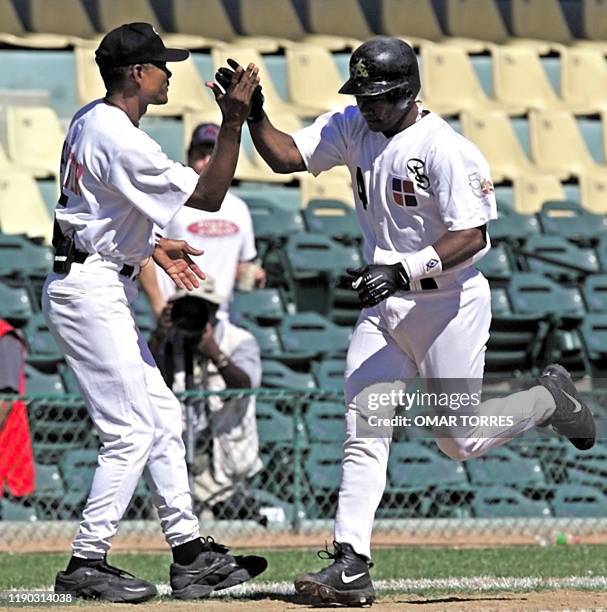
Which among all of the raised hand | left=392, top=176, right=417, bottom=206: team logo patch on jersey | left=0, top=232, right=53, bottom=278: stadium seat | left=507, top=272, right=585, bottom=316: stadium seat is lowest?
left=507, top=272, right=585, bottom=316: stadium seat

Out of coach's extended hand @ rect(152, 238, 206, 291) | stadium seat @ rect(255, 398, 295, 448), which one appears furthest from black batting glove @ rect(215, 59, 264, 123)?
stadium seat @ rect(255, 398, 295, 448)

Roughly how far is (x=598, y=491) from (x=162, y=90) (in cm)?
504

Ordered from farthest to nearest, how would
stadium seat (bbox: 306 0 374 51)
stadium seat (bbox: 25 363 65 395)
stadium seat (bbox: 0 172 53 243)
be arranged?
stadium seat (bbox: 306 0 374 51) < stadium seat (bbox: 0 172 53 243) < stadium seat (bbox: 25 363 65 395)

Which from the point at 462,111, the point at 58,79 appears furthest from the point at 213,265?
the point at 462,111

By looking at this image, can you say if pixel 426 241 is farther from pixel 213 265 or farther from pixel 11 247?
pixel 11 247

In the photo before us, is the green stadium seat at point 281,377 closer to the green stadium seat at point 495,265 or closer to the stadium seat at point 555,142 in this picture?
the green stadium seat at point 495,265

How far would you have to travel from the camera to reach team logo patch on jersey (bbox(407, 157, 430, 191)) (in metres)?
5.77

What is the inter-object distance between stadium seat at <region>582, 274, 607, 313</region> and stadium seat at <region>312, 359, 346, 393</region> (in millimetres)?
2635

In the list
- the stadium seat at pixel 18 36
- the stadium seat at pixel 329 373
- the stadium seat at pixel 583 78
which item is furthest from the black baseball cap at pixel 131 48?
the stadium seat at pixel 583 78

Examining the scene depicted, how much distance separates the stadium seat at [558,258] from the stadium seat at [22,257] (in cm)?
398

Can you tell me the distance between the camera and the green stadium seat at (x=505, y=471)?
994 cm

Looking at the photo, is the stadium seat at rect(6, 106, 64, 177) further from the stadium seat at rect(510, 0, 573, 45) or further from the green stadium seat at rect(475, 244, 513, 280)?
the stadium seat at rect(510, 0, 573, 45)

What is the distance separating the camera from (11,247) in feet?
37.0

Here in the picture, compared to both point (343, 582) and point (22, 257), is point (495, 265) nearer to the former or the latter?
point (22, 257)
